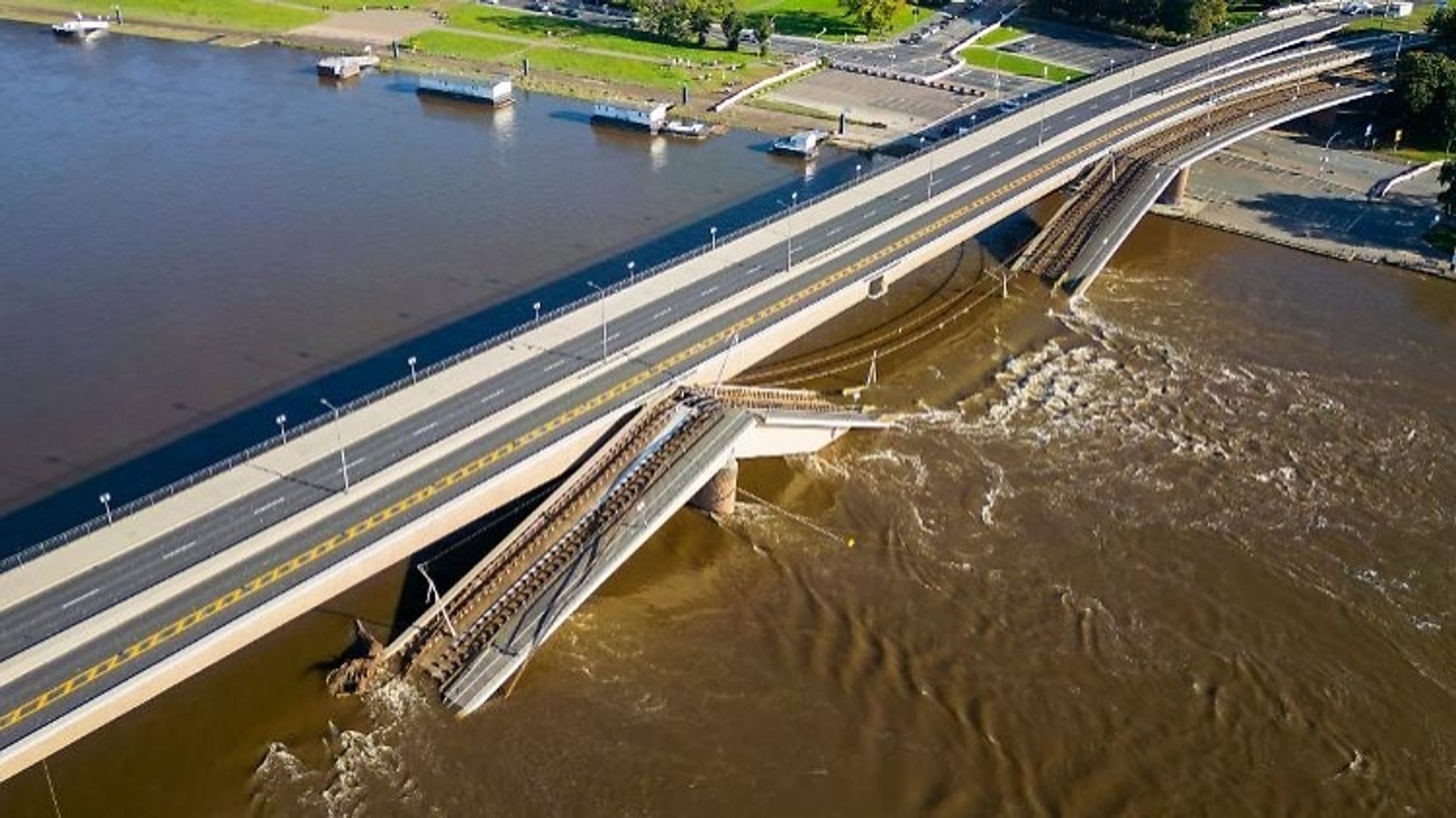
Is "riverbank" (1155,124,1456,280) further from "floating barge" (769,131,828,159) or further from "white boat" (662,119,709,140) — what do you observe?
"white boat" (662,119,709,140)

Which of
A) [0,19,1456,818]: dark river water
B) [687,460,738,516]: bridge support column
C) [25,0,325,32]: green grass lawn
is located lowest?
[0,19,1456,818]: dark river water

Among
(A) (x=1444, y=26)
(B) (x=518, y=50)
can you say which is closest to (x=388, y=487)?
(B) (x=518, y=50)

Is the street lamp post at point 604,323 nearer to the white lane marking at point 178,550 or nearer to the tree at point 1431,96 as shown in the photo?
the white lane marking at point 178,550

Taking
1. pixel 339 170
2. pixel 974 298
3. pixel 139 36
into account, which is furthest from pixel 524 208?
pixel 139 36

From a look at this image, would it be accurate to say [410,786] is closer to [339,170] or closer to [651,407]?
[651,407]

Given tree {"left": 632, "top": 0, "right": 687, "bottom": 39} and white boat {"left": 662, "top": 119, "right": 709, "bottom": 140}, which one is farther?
tree {"left": 632, "top": 0, "right": 687, "bottom": 39}

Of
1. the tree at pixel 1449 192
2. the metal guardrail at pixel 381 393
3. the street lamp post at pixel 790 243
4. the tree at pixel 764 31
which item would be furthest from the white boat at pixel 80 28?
the tree at pixel 1449 192

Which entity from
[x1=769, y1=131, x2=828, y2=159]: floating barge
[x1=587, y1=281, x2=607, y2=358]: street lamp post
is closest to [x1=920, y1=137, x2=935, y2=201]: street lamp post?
[x1=769, y1=131, x2=828, y2=159]: floating barge
